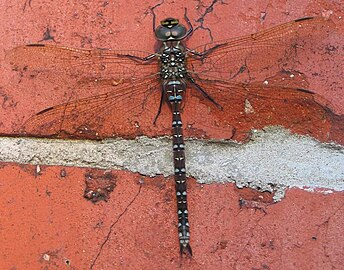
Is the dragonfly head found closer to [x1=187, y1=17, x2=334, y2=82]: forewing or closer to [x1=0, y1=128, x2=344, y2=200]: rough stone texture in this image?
[x1=187, y1=17, x2=334, y2=82]: forewing

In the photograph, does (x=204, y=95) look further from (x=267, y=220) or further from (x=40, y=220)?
(x=40, y=220)

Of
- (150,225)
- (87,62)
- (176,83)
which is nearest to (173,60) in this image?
(176,83)

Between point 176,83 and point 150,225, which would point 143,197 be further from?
point 176,83

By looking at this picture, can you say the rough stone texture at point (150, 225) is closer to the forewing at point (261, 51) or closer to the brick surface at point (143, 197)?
the brick surface at point (143, 197)

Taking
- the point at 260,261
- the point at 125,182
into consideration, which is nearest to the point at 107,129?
the point at 125,182

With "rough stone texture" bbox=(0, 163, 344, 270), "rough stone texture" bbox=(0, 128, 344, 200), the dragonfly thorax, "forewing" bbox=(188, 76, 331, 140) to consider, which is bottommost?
"rough stone texture" bbox=(0, 163, 344, 270)

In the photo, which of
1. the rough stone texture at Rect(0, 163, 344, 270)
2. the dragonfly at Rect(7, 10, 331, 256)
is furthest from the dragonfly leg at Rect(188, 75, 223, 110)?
the rough stone texture at Rect(0, 163, 344, 270)

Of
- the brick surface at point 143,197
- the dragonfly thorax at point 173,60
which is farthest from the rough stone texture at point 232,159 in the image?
the dragonfly thorax at point 173,60
